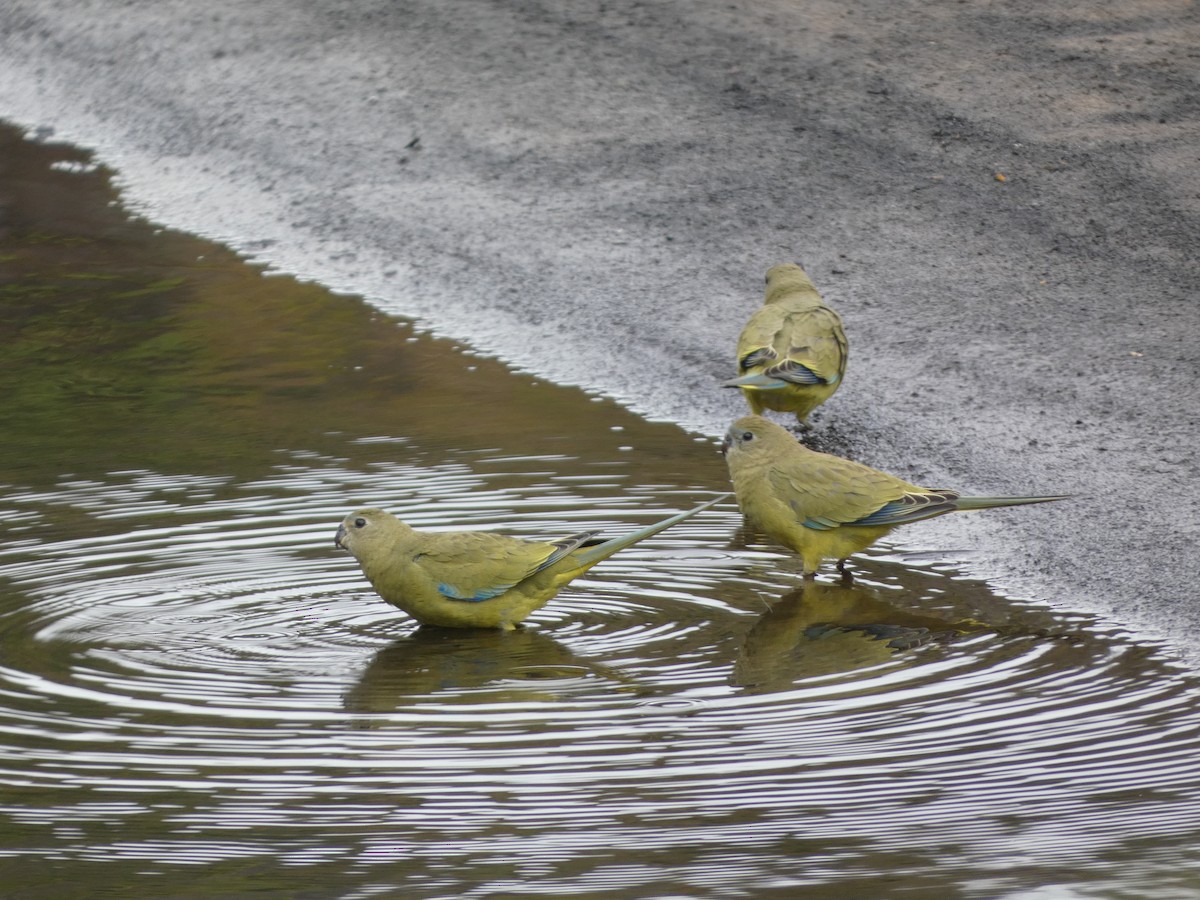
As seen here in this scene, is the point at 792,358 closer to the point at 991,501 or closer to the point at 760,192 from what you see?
the point at 991,501

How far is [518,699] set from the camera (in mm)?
4867

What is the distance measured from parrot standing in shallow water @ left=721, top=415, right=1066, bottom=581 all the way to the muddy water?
0.17 m

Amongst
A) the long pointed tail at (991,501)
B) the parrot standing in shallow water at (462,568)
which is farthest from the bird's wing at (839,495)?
the parrot standing in shallow water at (462,568)

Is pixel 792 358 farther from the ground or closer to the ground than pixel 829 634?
farther from the ground

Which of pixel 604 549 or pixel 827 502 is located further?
pixel 827 502

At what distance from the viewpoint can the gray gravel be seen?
7.25m

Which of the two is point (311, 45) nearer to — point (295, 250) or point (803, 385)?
point (295, 250)

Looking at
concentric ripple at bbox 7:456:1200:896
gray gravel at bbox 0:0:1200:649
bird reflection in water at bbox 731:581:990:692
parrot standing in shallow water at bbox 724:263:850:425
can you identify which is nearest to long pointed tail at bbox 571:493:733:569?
concentric ripple at bbox 7:456:1200:896

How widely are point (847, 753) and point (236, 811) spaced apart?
151 cm

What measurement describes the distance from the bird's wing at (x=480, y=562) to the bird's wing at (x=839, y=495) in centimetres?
86

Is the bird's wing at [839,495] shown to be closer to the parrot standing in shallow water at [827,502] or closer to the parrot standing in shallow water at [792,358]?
the parrot standing in shallow water at [827,502]

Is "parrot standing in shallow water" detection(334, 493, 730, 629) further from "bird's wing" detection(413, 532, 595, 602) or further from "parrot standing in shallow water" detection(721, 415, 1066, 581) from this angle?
"parrot standing in shallow water" detection(721, 415, 1066, 581)

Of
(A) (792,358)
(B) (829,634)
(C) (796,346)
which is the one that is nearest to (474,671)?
(B) (829,634)

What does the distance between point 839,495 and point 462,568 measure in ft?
4.37
